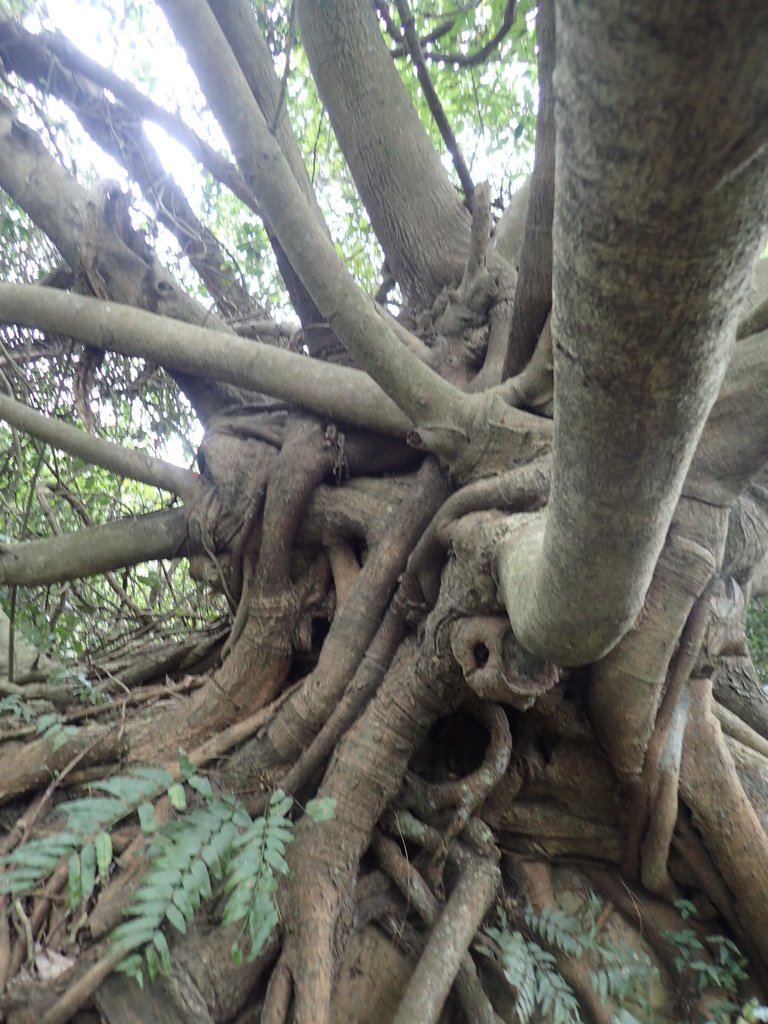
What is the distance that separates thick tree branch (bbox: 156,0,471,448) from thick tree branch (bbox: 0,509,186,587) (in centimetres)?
128

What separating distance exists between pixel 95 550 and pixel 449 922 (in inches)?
73.6

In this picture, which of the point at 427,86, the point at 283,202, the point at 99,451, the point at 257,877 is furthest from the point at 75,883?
the point at 427,86

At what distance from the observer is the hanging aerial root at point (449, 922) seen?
1.71m

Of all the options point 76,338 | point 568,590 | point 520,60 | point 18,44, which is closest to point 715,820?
point 568,590

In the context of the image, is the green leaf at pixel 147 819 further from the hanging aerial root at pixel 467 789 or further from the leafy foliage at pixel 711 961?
the leafy foliage at pixel 711 961

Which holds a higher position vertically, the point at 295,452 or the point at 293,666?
the point at 295,452

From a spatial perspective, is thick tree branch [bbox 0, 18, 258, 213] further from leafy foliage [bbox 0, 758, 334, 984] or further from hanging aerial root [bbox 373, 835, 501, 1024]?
hanging aerial root [bbox 373, 835, 501, 1024]

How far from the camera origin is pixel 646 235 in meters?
0.65

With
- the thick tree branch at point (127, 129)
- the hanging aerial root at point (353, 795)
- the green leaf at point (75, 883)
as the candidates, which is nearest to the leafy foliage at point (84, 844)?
the green leaf at point (75, 883)

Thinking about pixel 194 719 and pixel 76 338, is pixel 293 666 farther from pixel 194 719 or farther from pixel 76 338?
pixel 76 338

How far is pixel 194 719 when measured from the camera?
2.43 meters

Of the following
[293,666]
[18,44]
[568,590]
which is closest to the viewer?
[568,590]

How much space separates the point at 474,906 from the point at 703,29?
205 centimetres

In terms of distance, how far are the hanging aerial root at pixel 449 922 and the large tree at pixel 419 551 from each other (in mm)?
11
